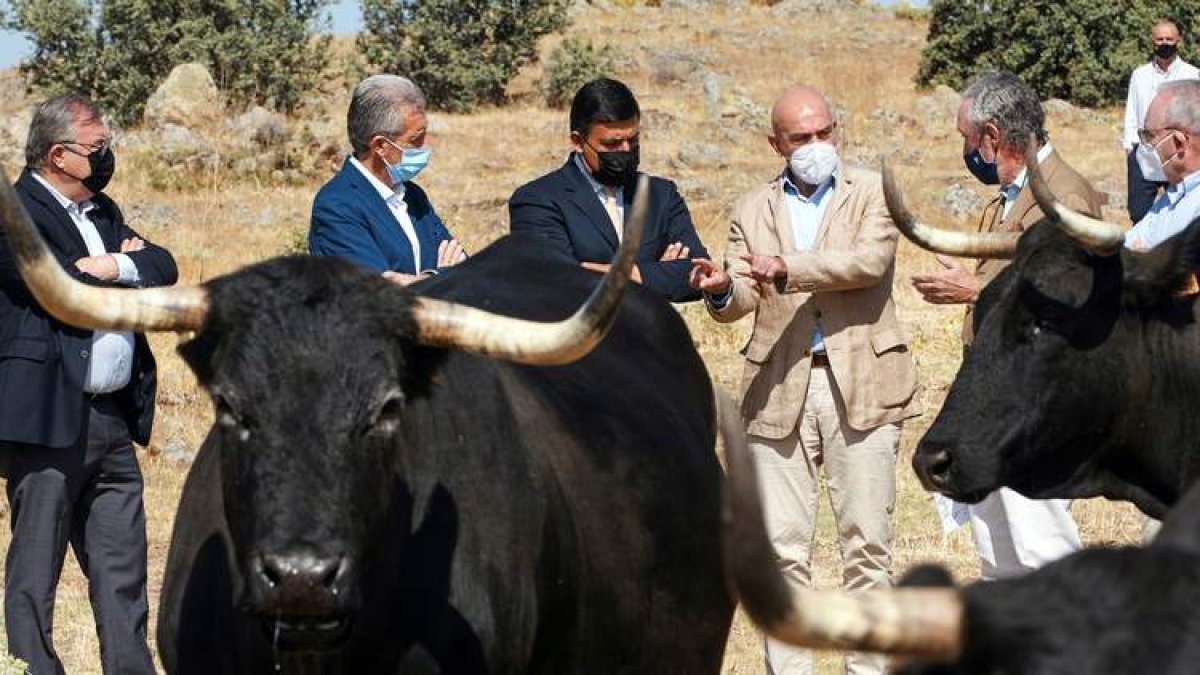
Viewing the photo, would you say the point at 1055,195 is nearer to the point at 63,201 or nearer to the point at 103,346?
the point at 103,346

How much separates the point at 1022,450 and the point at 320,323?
102 inches

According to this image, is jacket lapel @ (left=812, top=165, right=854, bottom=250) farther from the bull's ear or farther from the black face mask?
the bull's ear

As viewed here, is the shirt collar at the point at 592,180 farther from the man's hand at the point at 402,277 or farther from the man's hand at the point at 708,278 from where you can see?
the man's hand at the point at 402,277

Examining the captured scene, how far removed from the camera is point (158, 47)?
33.4m

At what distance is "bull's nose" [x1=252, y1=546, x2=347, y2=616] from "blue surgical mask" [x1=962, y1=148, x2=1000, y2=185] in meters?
4.57

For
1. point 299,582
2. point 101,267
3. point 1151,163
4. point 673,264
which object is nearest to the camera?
point 299,582

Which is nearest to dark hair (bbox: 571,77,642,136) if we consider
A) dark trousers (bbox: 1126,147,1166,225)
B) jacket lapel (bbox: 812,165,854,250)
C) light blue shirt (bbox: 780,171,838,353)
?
light blue shirt (bbox: 780,171,838,353)

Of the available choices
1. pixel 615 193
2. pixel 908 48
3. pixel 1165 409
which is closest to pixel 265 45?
pixel 908 48

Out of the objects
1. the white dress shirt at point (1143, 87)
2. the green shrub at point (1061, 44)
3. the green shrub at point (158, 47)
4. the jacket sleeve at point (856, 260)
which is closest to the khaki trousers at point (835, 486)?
the jacket sleeve at point (856, 260)

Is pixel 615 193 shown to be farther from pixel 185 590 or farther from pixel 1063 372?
pixel 185 590

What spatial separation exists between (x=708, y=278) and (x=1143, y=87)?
811 centimetres

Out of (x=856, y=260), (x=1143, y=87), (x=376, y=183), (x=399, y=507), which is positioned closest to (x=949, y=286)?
(x=856, y=260)

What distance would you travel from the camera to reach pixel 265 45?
1299 inches

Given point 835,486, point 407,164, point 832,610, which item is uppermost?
point 832,610
